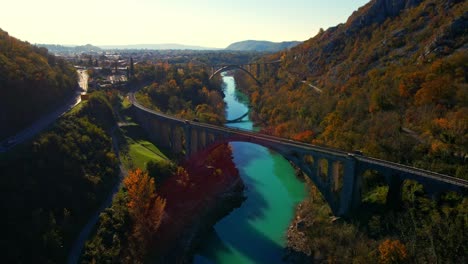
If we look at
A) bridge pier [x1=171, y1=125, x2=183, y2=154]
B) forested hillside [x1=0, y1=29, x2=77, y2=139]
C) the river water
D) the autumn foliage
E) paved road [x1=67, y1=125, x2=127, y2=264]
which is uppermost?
forested hillside [x1=0, y1=29, x2=77, y2=139]

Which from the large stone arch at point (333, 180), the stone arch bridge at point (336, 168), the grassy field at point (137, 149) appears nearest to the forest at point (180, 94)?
the grassy field at point (137, 149)

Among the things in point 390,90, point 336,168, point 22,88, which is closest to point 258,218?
point 336,168

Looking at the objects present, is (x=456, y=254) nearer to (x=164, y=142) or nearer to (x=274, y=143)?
(x=274, y=143)

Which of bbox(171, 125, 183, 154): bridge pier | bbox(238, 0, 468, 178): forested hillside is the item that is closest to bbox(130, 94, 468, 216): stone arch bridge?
bbox(238, 0, 468, 178): forested hillside

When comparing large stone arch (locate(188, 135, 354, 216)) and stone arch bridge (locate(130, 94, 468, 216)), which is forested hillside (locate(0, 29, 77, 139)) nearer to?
stone arch bridge (locate(130, 94, 468, 216))

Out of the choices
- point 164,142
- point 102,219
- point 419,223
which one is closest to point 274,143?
point 419,223

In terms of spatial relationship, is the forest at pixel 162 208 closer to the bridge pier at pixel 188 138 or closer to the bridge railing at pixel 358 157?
the bridge pier at pixel 188 138

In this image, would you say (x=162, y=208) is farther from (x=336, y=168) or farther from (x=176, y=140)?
(x=176, y=140)
